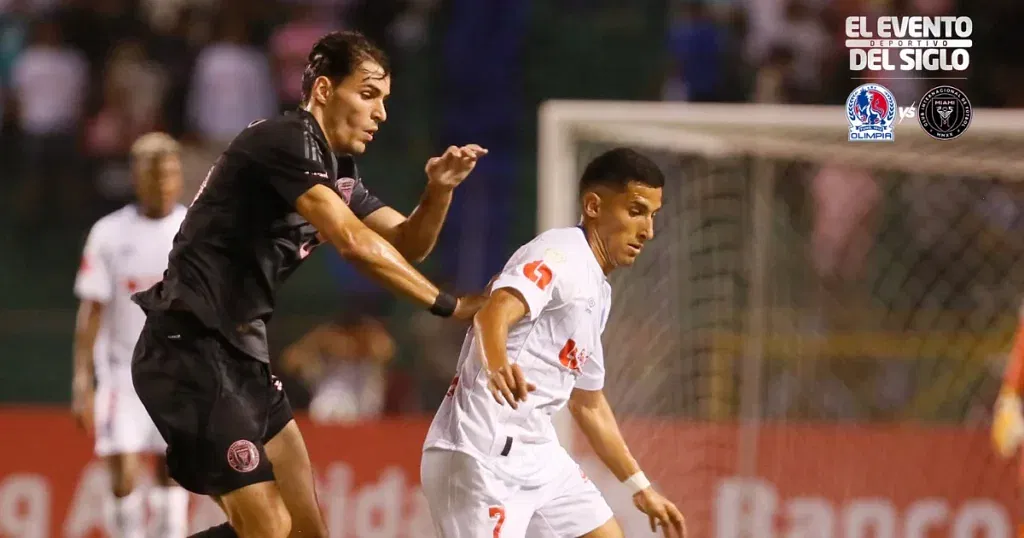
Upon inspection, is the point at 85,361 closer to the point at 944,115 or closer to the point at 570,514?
the point at 570,514

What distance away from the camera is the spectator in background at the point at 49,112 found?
1164 centimetres

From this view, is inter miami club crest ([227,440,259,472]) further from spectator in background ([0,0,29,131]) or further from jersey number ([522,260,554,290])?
spectator in background ([0,0,29,131])

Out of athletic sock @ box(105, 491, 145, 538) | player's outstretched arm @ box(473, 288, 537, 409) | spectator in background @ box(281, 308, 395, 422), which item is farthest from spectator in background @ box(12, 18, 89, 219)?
player's outstretched arm @ box(473, 288, 537, 409)

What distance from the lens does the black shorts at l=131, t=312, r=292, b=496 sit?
15.5 feet

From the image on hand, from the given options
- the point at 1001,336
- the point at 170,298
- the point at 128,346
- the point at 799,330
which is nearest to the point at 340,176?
the point at 170,298

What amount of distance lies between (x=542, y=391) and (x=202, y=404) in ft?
3.70

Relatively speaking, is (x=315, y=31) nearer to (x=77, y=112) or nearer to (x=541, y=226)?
(x=77, y=112)

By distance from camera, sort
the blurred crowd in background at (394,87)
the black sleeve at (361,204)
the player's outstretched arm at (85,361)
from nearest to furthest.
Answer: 1. the black sleeve at (361,204)
2. the player's outstretched arm at (85,361)
3. the blurred crowd in background at (394,87)

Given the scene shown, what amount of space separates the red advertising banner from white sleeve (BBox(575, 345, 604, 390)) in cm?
288

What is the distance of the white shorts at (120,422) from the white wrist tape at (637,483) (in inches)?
138

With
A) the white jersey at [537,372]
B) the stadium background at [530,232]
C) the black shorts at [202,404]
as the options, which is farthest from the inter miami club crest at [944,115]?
the black shorts at [202,404]

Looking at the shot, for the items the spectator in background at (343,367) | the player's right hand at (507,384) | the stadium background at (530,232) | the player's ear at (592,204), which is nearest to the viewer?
the player's right hand at (507,384)

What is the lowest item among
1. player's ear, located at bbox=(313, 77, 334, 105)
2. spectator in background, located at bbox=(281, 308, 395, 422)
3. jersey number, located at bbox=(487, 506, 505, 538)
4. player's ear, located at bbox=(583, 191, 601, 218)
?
jersey number, located at bbox=(487, 506, 505, 538)

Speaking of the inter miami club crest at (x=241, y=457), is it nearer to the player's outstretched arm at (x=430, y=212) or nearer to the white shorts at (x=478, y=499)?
the white shorts at (x=478, y=499)
